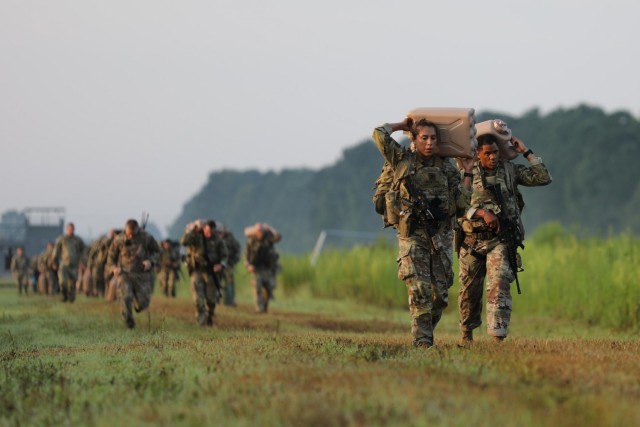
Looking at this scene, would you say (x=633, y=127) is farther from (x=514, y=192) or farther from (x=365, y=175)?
(x=514, y=192)

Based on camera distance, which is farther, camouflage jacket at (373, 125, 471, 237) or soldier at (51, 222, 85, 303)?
soldier at (51, 222, 85, 303)

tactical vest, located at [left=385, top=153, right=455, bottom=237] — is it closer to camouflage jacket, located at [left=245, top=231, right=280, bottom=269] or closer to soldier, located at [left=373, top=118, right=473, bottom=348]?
soldier, located at [left=373, top=118, right=473, bottom=348]

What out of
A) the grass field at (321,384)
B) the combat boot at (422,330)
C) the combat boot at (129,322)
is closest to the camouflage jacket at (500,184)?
the combat boot at (422,330)

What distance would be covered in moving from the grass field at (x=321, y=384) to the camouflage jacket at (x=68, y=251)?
17.7 meters

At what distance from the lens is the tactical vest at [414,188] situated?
11.6 m

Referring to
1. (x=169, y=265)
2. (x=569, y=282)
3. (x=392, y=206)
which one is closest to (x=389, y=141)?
(x=392, y=206)

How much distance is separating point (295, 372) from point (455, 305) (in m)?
21.2

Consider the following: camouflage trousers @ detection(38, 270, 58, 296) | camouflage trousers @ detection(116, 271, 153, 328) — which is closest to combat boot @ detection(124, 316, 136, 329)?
camouflage trousers @ detection(116, 271, 153, 328)

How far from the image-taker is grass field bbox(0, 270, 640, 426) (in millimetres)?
7035

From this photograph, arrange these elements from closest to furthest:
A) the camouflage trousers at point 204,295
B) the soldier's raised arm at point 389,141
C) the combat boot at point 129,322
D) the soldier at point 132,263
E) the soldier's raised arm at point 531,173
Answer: the soldier's raised arm at point 389,141, the soldier's raised arm at point 531,173, the combat boot at point 129,322, the soldier at point 132,263, the camouflage trousers at point 204,295

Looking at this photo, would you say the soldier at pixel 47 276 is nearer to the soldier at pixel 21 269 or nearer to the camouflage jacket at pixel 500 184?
the soldier at pixel 21 269

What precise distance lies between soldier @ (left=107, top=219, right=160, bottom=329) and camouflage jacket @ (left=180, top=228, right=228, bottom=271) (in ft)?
4.36

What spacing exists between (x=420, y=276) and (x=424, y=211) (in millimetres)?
642

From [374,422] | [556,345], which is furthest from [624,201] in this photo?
[374,422]
